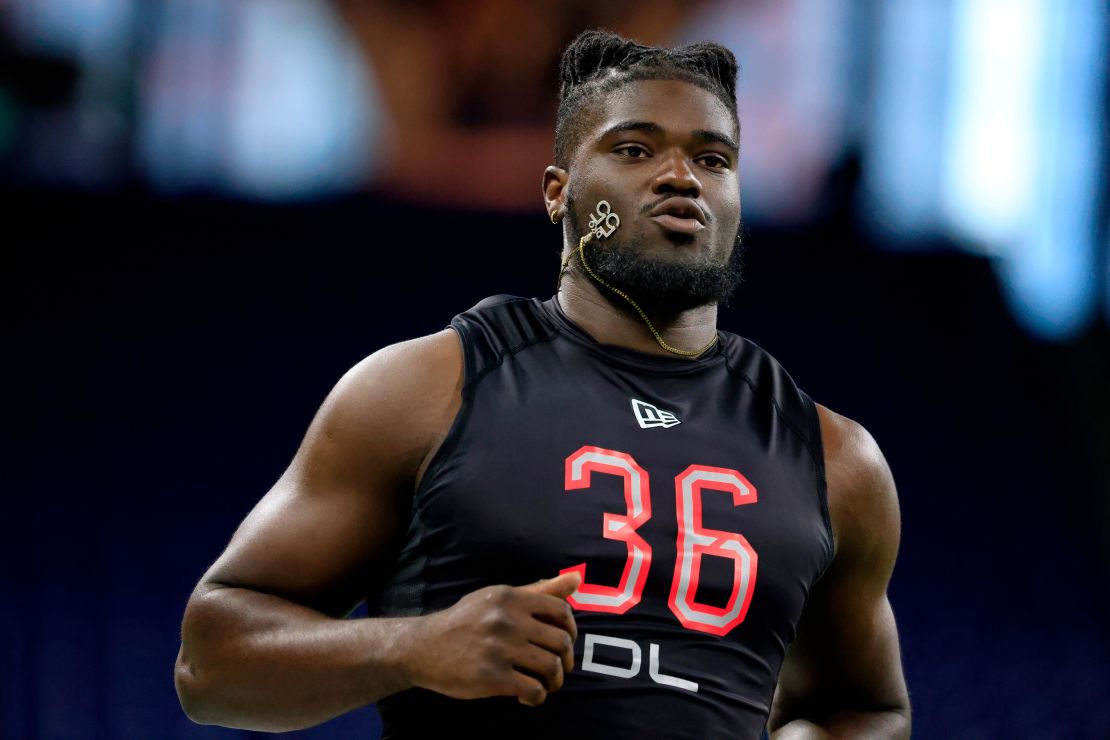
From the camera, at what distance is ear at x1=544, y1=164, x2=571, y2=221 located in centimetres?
242

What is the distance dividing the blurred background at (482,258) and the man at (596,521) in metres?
2.83

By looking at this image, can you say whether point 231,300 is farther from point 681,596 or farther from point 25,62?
point 681,596

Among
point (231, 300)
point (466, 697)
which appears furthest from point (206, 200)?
point (466, 697)

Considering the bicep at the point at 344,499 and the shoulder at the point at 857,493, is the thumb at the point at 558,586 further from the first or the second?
the shoulder at the point at 857,493

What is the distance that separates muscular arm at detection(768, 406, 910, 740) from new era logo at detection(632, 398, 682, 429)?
0.29 meters

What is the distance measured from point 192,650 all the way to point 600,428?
64 centimetres

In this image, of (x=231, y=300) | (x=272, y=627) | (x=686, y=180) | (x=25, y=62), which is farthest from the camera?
(x=231, y=300)

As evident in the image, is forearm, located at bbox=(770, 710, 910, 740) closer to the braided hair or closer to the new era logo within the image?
the new era logo

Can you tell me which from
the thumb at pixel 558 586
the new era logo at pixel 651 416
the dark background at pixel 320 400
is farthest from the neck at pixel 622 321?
the dark background at pixel 320 400

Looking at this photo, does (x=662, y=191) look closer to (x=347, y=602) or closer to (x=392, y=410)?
(x=392, y=410)

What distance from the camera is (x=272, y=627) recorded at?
1.88 m

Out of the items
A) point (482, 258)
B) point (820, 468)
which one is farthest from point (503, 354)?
point (482, 258)

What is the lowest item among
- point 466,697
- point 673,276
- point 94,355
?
point 94,355

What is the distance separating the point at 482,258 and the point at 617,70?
341 cm
